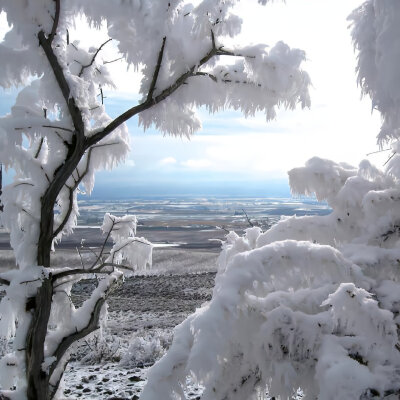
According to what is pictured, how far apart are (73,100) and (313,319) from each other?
9.52ft

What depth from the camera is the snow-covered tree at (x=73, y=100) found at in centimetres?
344

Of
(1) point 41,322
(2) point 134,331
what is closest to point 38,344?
(1) point 41,322

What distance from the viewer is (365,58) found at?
2.70m

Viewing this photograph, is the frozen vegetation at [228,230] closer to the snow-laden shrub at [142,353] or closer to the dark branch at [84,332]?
the dark branch at [84,332]

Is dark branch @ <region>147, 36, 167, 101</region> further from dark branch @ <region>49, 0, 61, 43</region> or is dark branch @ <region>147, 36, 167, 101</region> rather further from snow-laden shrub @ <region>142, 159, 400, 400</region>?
snow-laden shrub @ <region>142, 159, 400, 400</region>

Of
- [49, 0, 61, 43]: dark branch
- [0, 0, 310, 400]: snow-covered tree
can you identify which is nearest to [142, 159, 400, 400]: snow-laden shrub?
[0, 0, 310, 400]: snow-covered tree

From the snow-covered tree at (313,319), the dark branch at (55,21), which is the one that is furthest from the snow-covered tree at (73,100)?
the snow-covered tree at (313,319)

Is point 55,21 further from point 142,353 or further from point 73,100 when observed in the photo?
point 142,353

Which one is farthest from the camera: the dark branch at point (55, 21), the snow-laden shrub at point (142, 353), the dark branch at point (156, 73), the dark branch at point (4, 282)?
the snow-laden shrub at point (142, 353)

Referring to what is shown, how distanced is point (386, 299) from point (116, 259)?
13.1 feet

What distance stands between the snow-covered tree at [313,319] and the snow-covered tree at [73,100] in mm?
1288

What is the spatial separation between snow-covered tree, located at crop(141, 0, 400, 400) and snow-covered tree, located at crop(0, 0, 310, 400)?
1288 millimetres

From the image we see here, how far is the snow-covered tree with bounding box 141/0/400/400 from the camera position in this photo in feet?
7.15

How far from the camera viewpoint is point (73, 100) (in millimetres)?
3781
